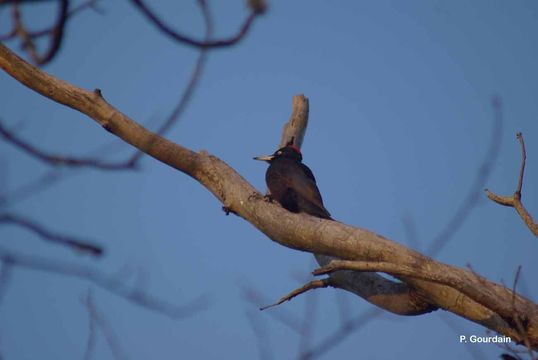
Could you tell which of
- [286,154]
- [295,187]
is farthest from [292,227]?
[286,154]

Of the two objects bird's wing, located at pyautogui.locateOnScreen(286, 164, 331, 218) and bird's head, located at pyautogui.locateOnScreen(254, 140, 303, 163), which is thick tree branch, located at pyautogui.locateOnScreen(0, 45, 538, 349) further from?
bird's head, located at pyautogui.locateOnScreen(254, 140, 303, 163)

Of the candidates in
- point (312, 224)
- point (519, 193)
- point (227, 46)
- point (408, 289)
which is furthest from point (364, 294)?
point (227, 46)

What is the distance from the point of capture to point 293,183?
5.96m

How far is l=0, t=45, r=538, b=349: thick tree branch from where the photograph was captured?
4.00m

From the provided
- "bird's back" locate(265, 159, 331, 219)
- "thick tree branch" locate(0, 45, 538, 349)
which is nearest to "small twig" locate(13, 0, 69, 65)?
"thick tree branch" locate(0, 45, 538, 349)

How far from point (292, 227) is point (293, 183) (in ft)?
4.46

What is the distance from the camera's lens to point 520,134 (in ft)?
13.5

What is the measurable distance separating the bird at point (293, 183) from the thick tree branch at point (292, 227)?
1.43 ft

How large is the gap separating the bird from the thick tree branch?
435 millimetres

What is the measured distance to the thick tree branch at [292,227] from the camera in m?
4.00

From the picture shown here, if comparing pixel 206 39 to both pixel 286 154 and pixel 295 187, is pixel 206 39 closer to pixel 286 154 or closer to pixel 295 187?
pixel 295 187

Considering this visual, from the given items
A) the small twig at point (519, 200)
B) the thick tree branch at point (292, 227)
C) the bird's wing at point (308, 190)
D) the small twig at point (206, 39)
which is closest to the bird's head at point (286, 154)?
the bird's wing at point (308, 190)

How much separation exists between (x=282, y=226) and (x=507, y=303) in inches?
61.2

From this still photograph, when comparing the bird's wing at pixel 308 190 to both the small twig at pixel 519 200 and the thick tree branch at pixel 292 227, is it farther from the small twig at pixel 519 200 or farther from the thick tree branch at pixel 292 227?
the small twig at pixel 519 200
